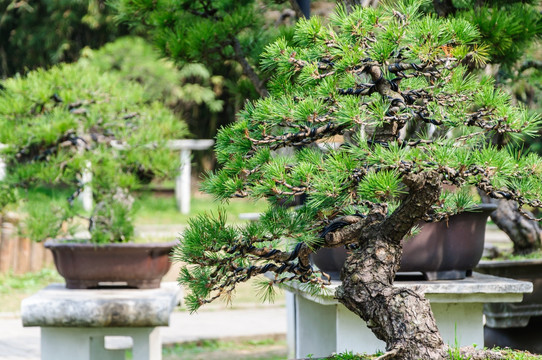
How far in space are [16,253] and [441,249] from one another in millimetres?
4648

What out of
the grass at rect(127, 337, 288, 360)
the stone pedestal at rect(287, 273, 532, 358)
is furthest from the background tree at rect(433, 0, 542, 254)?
the grass at rect(127, 337, 288, 360)

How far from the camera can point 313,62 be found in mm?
1197

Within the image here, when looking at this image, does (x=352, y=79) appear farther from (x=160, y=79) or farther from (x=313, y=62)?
(x=160, y=79)

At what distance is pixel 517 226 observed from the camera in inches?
102

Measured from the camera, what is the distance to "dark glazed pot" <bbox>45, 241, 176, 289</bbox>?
7.72 ft

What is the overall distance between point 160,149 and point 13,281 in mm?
3324

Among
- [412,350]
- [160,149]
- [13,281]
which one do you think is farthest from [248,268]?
[13,281]

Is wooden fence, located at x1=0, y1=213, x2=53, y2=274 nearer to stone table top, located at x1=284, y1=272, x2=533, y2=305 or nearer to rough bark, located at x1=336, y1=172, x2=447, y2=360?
stone table top, located at x1=284, y1=272, x2=533, y2=305

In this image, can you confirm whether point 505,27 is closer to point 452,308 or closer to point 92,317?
point 452,308

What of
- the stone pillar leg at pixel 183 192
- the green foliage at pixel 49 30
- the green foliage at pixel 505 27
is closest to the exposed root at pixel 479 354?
the green foliage at pixel 505 27

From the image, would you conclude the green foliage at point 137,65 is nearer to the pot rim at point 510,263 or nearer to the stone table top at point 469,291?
the pot rim at point 510,263

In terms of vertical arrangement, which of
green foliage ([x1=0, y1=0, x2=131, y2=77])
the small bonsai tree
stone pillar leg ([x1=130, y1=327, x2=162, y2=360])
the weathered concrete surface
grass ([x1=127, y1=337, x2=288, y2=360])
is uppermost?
green foliage ([x1=0, y1=0, x2=131, y2=77])

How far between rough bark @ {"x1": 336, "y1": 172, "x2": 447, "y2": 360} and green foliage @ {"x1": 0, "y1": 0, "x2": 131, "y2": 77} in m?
7.98

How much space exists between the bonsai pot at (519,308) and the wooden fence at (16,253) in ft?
13.8
